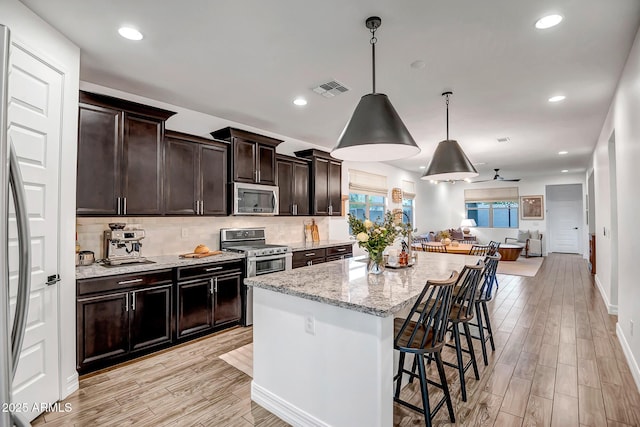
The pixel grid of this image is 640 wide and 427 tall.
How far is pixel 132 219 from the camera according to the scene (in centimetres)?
353

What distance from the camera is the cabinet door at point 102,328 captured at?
266 cm

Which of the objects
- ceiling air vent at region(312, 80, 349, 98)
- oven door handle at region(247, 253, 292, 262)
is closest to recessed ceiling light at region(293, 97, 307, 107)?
ceiling air vent at region(312, 80, 349, 98)

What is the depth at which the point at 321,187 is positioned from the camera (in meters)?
5.54

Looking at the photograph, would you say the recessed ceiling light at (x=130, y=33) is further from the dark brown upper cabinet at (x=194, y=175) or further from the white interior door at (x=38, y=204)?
the dark brown upper cabinet at (x=194, y=175)

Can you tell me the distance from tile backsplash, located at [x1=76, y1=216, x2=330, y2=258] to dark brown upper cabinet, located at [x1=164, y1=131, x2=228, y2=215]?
32 cm

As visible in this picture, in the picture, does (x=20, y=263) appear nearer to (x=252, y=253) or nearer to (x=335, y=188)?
(x=252, y=253)

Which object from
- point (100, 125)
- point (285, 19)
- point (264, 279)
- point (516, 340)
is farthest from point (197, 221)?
point (516, 340)

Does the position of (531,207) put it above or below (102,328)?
above

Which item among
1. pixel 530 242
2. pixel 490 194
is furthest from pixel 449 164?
pixel 490 194

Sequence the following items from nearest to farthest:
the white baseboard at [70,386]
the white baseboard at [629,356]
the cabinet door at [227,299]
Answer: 1. the white baseboard at [70,386]
2. the white baseboard at [629,356]
3. the cabinet door at [227,299]

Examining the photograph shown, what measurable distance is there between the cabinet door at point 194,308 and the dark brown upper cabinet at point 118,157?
2.88 ft

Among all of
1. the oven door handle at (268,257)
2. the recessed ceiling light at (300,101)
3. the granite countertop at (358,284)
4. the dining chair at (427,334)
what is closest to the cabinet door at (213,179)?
the oven door handle at (268,257)

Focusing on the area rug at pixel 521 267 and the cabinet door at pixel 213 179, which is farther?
the area rug at pixel 521 267

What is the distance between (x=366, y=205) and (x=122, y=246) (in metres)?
5.28
